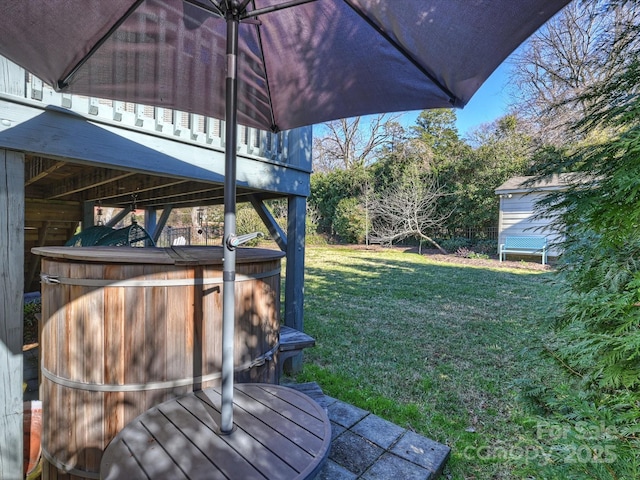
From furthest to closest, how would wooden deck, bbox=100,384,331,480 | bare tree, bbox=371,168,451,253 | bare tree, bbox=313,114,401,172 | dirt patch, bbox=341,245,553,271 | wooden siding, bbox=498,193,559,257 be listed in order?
bare tree, bbox=313,114,401,172
bare tree, bbox=371,168,451,253
wooden siding, bbox=498,193,559,257
dirt patch, bbox=341,245,553,271
wooden deck, bbox=100,384,331,480

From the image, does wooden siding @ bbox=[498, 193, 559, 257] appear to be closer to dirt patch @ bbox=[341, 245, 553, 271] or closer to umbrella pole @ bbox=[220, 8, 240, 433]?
dirt patch @ bbox=[341, 245, 553, 271]

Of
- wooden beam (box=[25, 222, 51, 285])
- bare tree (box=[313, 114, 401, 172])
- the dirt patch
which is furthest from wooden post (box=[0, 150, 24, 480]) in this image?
bare tree (box=[313, 114, 401, 172])

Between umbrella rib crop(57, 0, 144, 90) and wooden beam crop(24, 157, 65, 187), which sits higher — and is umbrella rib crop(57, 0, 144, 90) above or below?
above

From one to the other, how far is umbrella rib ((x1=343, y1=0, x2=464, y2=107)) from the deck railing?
1474 millimetres

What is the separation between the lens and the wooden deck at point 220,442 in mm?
1110

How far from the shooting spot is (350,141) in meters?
21.4

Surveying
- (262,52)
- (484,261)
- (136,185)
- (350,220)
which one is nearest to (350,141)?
(350,220)

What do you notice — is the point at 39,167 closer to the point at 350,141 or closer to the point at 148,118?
the point at 148,118

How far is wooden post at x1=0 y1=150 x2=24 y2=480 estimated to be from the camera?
1.58 m

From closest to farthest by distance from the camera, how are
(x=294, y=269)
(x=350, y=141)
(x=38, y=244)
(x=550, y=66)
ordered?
(x=294, y=269) < (x=38, y=244) < (x=550, y=66) < (x=350, y=141)

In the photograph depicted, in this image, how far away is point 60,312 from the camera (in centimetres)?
164

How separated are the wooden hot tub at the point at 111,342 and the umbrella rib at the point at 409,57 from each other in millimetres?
1322

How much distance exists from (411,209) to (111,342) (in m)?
13.2

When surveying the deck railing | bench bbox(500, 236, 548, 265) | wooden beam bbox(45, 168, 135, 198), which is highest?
the deck railing
